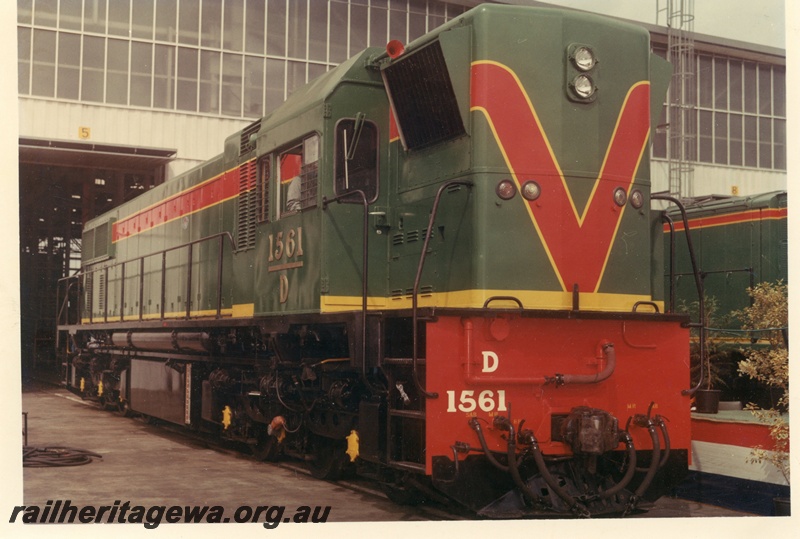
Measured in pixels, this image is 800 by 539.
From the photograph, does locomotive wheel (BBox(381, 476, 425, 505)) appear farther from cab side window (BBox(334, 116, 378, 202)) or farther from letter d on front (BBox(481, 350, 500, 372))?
cab side window (BBox(334, 116, 378, 202))

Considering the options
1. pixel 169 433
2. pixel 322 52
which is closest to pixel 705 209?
pixel 169 433

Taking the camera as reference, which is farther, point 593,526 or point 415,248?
point 415,248

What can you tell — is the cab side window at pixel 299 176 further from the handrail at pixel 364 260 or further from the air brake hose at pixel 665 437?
the air brake hose at pixel 665 437

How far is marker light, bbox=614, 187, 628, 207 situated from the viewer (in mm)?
6625

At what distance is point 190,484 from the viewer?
26.3 feet

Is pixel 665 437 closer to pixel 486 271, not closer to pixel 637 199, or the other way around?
pixel 486 271

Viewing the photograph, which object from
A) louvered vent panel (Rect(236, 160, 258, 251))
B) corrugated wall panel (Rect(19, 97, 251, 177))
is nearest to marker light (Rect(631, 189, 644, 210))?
louvered vent panel (Rect(236, 160, 258, 251))

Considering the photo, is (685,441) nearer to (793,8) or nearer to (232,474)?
(793,8)

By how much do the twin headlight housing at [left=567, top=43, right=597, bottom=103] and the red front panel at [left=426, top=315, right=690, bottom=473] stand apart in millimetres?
1631

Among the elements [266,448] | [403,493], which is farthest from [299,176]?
[266,448]

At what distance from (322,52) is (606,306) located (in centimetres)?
1240

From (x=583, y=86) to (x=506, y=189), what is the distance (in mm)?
977

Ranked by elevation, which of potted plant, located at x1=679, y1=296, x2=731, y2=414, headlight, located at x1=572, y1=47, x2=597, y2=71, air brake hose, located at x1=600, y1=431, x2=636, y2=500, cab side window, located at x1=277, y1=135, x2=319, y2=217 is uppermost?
headlight, located at x1=572, y1=47, x2=597, y2=71

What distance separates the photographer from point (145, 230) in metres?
13.9
